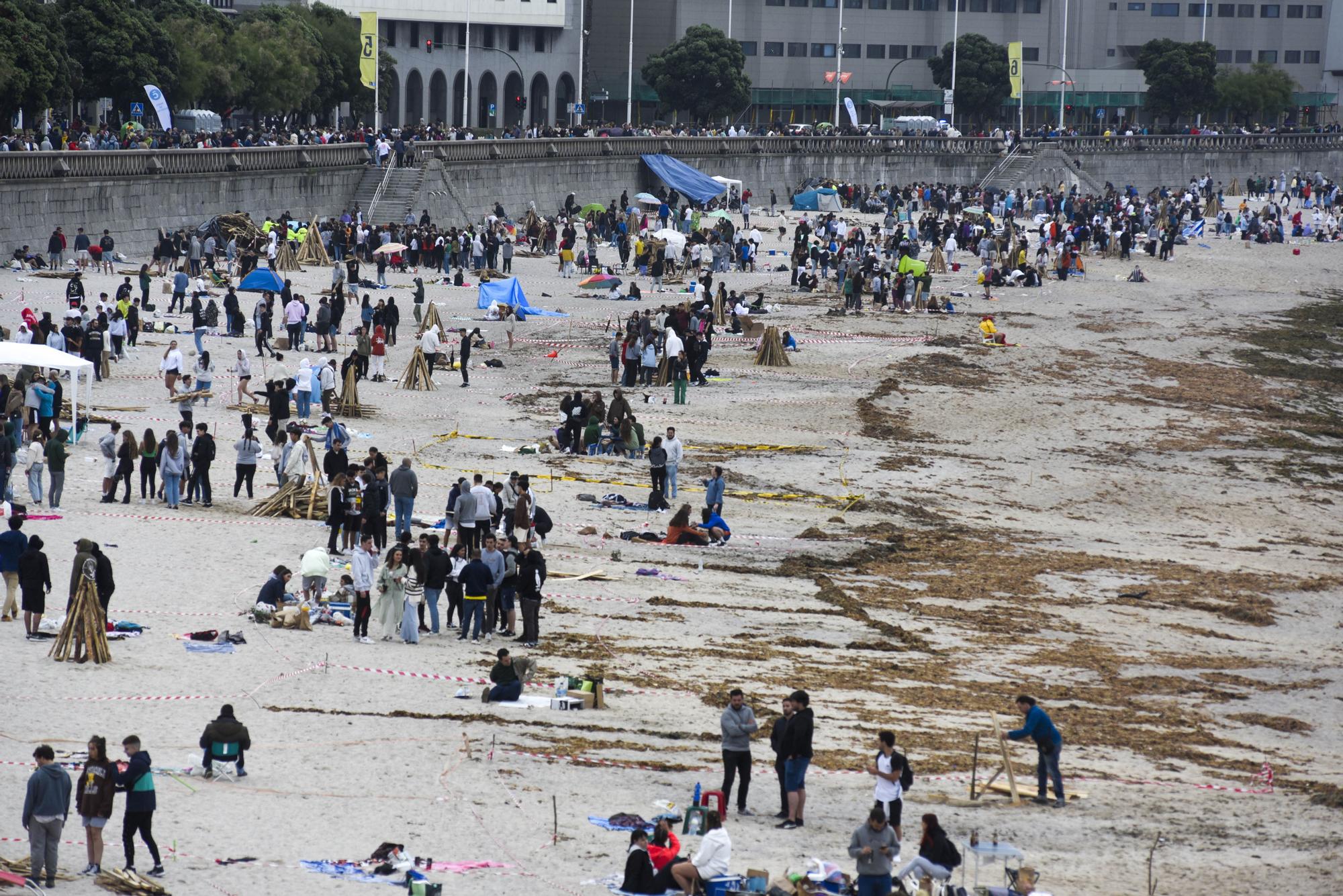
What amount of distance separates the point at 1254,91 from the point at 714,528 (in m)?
101

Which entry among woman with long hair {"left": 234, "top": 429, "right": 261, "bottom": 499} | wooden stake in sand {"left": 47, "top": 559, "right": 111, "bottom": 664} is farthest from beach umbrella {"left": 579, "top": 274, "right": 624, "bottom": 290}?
wooden stake in sand {"left": 47, "top": 559, "right": 111, "bottom": 664}

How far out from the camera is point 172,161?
5041cm

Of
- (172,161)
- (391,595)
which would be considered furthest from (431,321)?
(391,595)

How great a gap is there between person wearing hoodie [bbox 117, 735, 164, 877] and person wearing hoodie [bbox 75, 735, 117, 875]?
0.37ft

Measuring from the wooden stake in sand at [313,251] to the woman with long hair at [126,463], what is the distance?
25972mm

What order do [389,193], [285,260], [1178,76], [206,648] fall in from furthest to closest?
[1178,76]
[389,193]
[285,260]
[206,648]

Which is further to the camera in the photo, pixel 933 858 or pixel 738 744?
pixel 738 744

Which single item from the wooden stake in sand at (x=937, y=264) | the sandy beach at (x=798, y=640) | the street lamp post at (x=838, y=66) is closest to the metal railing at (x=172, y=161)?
the sandy beach at (x=798, y=640)

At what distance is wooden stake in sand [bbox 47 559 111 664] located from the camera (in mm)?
17734

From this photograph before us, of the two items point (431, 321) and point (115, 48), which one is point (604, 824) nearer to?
point (431, 321)

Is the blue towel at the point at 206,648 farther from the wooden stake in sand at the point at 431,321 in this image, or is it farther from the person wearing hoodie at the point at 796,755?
the wooden stake in sand at the point at 431,321

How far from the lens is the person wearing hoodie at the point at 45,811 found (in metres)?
12.5

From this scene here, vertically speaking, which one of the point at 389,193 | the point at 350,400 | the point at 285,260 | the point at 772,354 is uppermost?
the point at 389,193

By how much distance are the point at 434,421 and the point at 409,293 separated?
1600cm
